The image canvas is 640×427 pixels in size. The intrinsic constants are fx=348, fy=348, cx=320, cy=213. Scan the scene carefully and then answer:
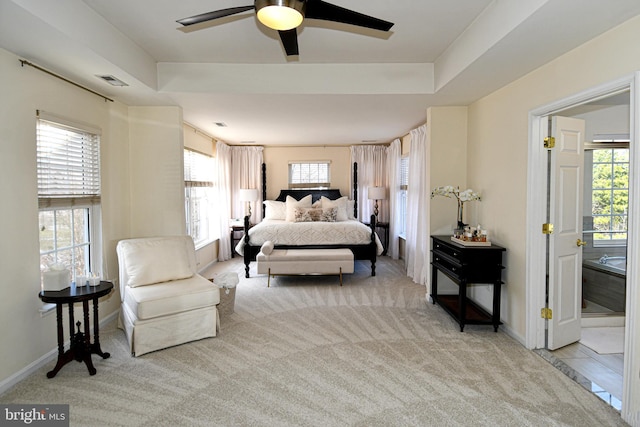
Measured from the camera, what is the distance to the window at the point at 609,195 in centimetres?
469

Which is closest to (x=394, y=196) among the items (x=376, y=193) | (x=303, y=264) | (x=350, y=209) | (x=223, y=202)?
(x=376, y=193)

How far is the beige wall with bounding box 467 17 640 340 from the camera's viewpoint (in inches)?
86.1

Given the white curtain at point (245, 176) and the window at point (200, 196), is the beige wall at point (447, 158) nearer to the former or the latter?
the window at point (200, 196)

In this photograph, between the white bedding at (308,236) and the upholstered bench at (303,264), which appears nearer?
the upholstered bench at (303,264)

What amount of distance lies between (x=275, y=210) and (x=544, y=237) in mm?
5066

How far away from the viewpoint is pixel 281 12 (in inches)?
68.3

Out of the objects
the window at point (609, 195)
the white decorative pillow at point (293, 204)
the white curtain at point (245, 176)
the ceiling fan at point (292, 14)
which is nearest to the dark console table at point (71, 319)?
the ceiling fan at point (292, 14)

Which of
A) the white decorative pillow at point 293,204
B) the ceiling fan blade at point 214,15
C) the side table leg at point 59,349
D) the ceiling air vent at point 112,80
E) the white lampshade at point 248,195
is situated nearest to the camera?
the ceiling fan blade at point 214,15

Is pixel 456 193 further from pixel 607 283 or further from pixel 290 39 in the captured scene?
pixel 290 39

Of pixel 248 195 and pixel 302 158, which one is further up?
pixel 302 158

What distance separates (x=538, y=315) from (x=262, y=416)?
243cm

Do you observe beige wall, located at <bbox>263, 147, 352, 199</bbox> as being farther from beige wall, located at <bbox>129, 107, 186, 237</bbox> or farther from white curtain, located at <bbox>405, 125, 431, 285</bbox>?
beige wall, located at <bbox>129, 107, 186, 237</bbox>

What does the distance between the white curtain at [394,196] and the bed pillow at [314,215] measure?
130cm

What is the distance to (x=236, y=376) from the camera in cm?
258
